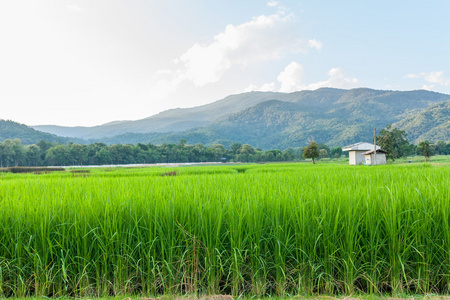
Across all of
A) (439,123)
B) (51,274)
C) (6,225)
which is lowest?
(51,274)

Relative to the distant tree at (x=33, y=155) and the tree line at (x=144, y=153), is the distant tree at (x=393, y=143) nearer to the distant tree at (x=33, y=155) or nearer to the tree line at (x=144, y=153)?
the tree line at (x=144, y=153)

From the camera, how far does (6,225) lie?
2.78 m

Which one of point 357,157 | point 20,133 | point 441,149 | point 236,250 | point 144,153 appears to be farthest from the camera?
point 20,133

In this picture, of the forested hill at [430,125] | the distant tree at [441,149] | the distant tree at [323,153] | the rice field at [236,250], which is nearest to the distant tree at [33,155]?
the rice field at [236,250]

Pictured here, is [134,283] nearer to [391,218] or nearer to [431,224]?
[391,218]

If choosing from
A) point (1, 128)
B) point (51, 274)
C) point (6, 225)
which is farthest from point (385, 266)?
point (1, 128)

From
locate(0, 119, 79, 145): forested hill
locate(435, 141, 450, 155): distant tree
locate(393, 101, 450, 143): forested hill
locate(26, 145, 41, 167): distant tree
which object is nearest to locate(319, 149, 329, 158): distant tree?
locate(435, 141, 450, 155): distant tree

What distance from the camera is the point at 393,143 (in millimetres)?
51906

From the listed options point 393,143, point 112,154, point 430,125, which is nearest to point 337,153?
point 393,143

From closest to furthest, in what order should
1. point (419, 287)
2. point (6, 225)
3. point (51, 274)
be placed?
point (419, 287), point (51, 274), point (6, 225)

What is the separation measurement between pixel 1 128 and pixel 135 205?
597 feet

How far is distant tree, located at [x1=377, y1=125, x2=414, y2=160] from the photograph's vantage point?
2000 inches

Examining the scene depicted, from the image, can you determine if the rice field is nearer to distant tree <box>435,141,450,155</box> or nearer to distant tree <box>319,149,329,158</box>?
distant tree <box>319,149,329,158</box>

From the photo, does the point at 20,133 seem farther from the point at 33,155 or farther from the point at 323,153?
the point at 323,153
